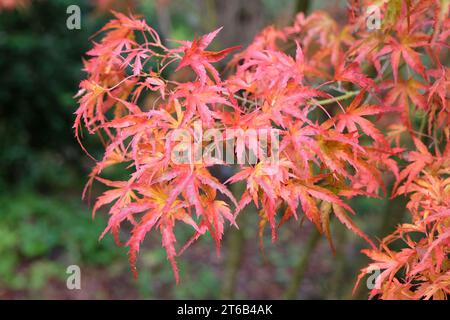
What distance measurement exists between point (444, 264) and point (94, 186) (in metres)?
4.30

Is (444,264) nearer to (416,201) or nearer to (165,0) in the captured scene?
(416,201)

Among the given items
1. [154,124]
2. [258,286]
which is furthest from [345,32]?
[258,286]

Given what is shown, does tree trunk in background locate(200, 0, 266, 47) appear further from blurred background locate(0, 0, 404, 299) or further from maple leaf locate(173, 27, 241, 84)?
maple leaf locate(173, 27, 241, 84)

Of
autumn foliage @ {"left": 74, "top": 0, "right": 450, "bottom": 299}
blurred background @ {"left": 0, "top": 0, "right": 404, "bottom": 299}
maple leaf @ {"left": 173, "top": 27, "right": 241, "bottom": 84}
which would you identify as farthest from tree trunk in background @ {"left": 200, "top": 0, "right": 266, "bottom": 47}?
maple leaf @ {"left": 173, "top": 27, "right": 241, "bottom": 84}

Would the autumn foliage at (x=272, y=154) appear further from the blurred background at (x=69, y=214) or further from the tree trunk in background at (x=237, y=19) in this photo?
the tree trunk in background at (x=237, y=19)

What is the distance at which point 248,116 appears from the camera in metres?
1.33

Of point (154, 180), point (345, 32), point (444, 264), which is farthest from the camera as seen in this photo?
point (345, 32)

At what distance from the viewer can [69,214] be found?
457 cm

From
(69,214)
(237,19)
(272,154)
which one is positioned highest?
(237,19)

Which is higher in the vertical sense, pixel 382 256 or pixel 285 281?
pixel 382 256

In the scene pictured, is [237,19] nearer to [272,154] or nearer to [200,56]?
[200,56]

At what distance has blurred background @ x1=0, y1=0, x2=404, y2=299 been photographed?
13.0 ft

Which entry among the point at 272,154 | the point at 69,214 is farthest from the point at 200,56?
the point at 69,214

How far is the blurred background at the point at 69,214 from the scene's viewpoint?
395 centimetres
